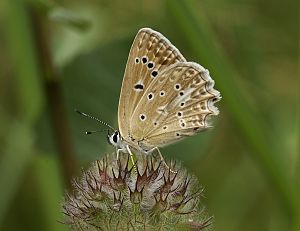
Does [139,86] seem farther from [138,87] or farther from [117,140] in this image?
[117,140]

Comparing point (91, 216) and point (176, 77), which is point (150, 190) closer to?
point (91, 216)

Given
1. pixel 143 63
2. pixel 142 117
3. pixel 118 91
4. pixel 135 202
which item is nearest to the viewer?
pixel 135 202

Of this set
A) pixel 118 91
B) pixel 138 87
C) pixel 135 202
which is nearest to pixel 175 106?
pixel 138 87

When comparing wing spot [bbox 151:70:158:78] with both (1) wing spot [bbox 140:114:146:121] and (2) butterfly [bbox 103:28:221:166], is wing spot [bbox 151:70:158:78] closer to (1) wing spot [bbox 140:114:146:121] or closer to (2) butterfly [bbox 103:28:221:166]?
(2) butterfly [bbox 103:28:221:166]

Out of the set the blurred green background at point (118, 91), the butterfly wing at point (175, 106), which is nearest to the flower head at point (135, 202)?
the butterfly wing at point (175, 106)

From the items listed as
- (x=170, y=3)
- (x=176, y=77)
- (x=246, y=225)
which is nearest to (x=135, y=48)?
(x=176, y=77)

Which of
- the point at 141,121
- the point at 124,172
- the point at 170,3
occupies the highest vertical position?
the point at 170,3
